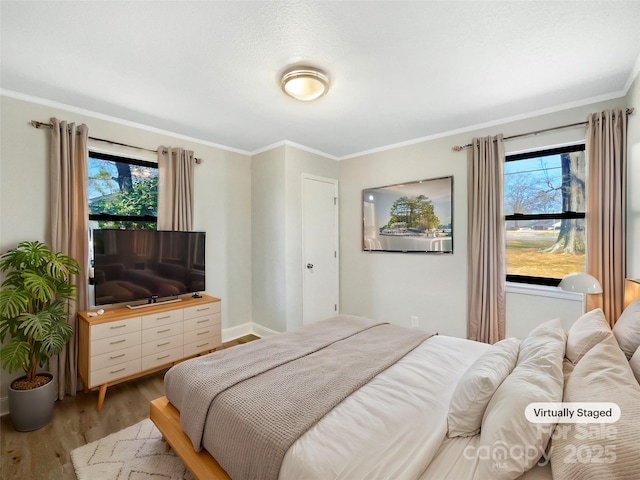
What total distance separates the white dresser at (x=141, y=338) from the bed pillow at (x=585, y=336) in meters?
2.95

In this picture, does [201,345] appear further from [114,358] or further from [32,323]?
[32,323]

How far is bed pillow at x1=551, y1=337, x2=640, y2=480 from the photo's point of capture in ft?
2.44

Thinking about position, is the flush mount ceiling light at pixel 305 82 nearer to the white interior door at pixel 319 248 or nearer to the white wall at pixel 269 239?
the white wall at pixel 269 239

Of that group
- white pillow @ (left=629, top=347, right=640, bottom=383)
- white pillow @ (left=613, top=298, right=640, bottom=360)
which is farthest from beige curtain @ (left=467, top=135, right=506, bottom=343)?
white pillow @ (left=629, top=347, right=640, bottom=383)

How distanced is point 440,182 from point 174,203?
310 cm

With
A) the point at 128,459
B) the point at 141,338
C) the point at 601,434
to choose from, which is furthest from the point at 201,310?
the point at 601,434

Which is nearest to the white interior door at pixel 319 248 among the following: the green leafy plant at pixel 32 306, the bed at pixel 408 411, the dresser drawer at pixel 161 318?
the dresser drawer at pixel 161 318

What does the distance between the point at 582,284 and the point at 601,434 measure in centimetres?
175

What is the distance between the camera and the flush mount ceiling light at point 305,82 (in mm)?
2074

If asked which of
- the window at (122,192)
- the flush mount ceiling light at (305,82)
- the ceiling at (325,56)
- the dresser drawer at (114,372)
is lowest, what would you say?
the dresser drawer at (114,372)

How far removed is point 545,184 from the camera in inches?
115

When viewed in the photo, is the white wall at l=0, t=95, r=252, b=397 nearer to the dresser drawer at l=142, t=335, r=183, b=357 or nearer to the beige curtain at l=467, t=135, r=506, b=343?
the dresser drawer at l=142, t=335, r=183, b=357

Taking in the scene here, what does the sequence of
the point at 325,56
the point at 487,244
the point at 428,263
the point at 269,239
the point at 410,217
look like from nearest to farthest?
the point at 325,56, the point at 487,244, the point at 428,263, the point at 410,217, the point at 269,239

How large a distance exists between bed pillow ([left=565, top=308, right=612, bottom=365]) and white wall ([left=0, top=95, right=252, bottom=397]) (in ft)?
11.5
